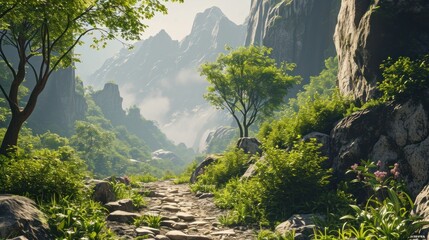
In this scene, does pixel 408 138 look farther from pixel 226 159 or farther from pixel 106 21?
pixel 106 21

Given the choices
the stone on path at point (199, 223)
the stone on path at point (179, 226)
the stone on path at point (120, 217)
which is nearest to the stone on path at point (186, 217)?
the stone on path at point (199, 223)

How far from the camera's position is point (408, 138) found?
29.3 feet

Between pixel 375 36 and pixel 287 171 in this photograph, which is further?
pixel 375 36

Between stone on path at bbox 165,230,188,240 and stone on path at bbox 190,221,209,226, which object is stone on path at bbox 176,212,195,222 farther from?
stone on path at bbox 165,230,188,240

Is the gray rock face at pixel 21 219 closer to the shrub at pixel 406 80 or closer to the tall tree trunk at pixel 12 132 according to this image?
the tall tree trunk at pixel 12 132

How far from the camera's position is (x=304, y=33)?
3531 inches

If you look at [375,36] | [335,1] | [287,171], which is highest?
[335,1]

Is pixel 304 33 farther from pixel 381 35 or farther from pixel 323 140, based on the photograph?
pixel 323 140

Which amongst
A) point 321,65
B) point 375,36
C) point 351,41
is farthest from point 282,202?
point 321,65

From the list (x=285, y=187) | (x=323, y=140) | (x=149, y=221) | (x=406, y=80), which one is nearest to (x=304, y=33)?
(x=323, y=140)

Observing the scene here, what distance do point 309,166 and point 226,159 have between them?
24.1 feet

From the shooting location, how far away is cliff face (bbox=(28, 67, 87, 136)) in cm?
10475

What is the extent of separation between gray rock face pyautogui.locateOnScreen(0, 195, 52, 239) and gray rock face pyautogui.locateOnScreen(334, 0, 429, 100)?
1048cm

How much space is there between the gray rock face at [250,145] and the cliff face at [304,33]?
7287 cm
